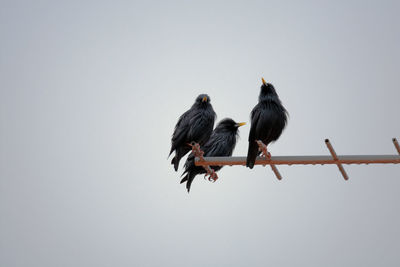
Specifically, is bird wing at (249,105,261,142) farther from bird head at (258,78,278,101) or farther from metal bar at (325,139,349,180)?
metal bar at (325,139,349,180)

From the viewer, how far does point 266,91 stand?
26.8 feet

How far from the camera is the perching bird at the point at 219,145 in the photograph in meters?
9.73

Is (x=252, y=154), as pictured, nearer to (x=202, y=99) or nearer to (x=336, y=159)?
(x=336, y=159)

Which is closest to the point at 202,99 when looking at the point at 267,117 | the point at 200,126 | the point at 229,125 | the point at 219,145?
the point at 200,126

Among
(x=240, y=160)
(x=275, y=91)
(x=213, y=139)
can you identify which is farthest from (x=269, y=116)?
(x=213, y=139)

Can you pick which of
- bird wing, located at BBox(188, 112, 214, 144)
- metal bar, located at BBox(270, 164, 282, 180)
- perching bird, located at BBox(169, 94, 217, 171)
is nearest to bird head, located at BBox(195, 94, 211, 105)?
perching bird, located at BBox(169, 94, 217, 171)

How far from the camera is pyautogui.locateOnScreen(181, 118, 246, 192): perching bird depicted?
31.9ft

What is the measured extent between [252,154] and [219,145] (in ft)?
9.09

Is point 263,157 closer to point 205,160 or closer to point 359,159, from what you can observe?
point 205,160

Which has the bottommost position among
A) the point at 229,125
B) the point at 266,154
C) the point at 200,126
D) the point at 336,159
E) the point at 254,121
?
the point at 336,159

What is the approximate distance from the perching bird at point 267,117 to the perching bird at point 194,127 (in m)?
0.98

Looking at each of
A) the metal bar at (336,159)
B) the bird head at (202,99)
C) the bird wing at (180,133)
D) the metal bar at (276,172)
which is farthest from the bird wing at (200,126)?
the metal bar at (336,159)

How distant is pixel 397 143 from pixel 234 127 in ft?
13.0

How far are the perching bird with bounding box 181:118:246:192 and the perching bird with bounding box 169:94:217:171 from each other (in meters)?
0.75
